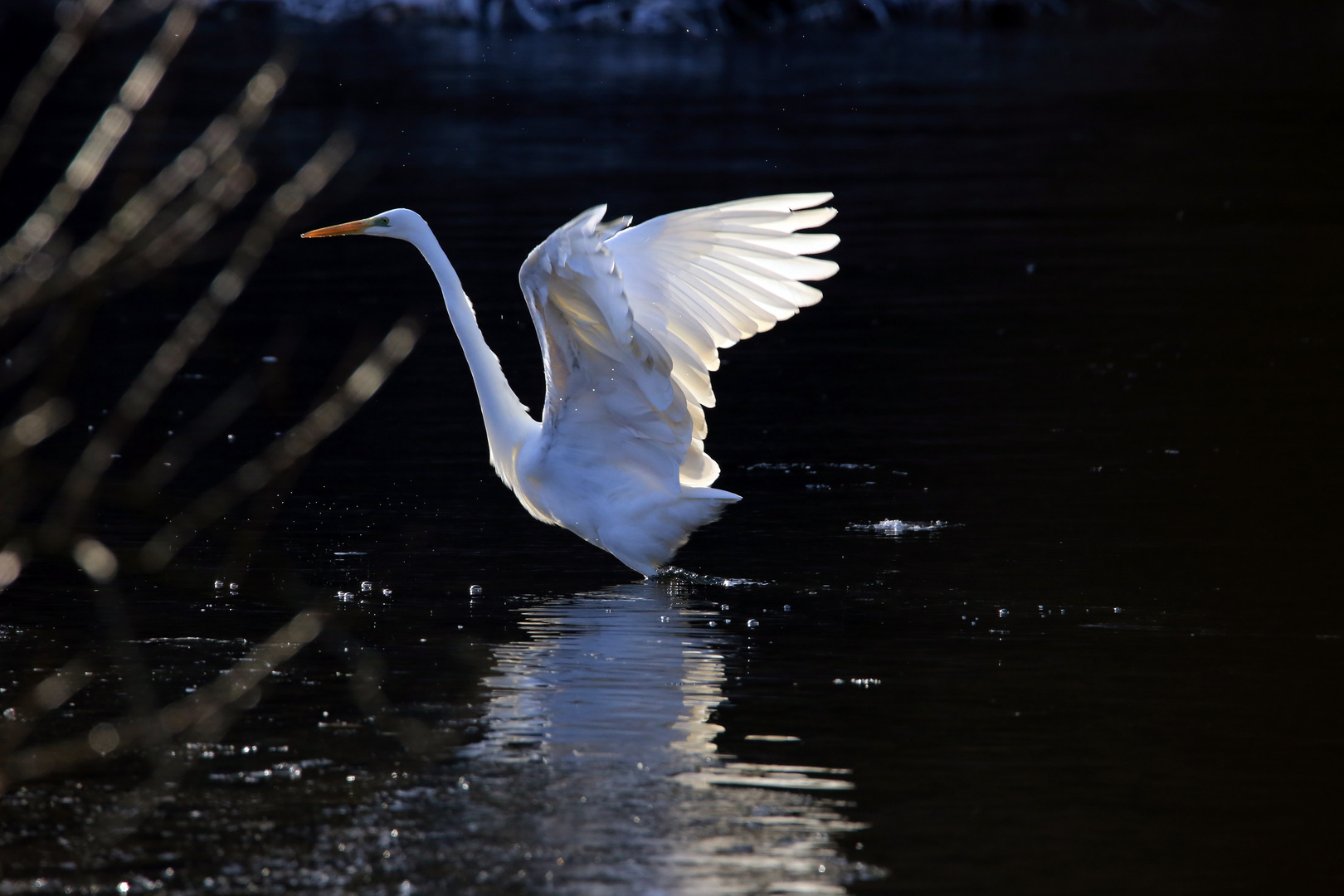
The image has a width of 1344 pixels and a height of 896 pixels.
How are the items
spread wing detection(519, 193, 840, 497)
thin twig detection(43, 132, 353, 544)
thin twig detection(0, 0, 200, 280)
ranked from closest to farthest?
thin twig detection(0, 0, 200, 280), thin twig detection(43, 132, 353, 544), spread wing detection(519, 193, 840, 497)

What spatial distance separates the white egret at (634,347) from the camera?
7105 millimetres

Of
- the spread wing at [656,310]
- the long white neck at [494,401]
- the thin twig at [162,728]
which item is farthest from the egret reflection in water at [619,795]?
the long white neck at [494,401]

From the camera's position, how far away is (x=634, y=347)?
24.0 feet

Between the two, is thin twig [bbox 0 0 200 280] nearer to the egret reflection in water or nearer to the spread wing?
the egret reflection in water

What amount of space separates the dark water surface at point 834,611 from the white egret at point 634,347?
38cm

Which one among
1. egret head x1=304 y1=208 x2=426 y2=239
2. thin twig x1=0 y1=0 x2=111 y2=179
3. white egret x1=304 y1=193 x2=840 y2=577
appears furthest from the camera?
egret head x1=304 y1=208 x2=426 y2=239

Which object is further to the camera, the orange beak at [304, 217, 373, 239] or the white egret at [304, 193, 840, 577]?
the orange beak at [304, 217, 373, 239]

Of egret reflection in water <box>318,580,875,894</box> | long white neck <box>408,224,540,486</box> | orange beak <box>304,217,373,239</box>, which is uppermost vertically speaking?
orange beak <box>304,217,373,239</box>

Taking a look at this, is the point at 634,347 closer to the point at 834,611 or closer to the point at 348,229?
the point at 834,611

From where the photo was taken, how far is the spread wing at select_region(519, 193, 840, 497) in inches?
274

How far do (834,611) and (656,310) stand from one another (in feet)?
6.39

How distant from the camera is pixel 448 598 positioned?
24.5 feet

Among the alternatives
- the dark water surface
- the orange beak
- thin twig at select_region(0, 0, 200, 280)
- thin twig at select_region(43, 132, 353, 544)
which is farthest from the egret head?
thin twig at select_region(0, 0, 200, 280)

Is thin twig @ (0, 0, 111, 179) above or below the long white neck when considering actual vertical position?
above
